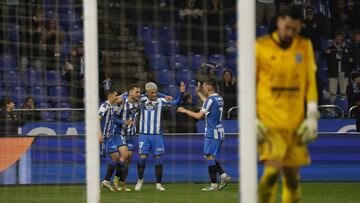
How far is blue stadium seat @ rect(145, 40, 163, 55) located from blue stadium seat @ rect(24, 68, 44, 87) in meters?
1.99

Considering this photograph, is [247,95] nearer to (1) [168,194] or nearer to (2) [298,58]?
(2) [298,58]

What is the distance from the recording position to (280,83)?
344 inches

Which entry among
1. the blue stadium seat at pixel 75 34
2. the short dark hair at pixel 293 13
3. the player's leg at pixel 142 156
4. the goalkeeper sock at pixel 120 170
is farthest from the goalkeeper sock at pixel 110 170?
the short dark hair at pixel 293 13

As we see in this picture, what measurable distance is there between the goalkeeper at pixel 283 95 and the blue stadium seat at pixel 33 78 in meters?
7.87

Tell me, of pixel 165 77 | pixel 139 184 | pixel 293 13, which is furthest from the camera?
pixel 165 77

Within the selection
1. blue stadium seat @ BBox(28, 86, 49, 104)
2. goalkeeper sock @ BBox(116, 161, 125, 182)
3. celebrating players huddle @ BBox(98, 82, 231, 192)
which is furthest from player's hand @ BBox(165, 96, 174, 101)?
blue stadium seat @ BBox(28, 86, 49, 104)

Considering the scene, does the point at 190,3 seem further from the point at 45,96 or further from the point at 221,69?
the point at 45,96

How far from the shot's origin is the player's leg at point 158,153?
17.8 m

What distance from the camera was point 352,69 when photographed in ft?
70.4

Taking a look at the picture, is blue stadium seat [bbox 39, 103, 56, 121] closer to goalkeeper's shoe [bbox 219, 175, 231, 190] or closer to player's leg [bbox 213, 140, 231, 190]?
player's leg [bbox 213, 140, 231, 190]

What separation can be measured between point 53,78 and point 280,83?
8.16 meters

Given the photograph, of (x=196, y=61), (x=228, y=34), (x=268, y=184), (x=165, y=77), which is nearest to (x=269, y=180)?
(x=268, y=184)

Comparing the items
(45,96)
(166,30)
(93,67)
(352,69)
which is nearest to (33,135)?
(45,96)

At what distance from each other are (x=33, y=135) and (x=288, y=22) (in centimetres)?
1047
